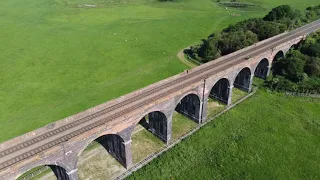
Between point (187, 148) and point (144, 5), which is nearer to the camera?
point (187, 148)

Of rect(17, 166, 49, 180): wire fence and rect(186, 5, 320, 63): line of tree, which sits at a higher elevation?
rect(186, 5, 320, 63): line of tree

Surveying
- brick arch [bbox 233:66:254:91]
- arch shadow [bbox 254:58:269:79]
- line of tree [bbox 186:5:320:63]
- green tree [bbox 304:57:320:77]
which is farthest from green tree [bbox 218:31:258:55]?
brick arch [bbox 233:66:254:91]

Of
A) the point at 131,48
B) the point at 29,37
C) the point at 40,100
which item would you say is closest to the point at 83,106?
the point at 40,100

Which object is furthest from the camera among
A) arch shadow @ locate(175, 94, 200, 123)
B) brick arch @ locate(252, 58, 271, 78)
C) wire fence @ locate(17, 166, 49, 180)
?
brick arch @ locate(252, 58, 271, 78)

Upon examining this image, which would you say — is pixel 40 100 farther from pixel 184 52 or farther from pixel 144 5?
pixel 144 5

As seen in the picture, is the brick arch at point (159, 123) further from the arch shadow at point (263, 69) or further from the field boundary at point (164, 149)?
the arch shadow at point (263, 69)

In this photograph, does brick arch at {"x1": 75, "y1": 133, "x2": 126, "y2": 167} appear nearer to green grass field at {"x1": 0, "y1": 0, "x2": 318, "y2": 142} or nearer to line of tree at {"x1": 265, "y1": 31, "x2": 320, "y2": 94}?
green grass field at {"x1": 0, "y1": 0, "x2": 318, "y2": 142}
